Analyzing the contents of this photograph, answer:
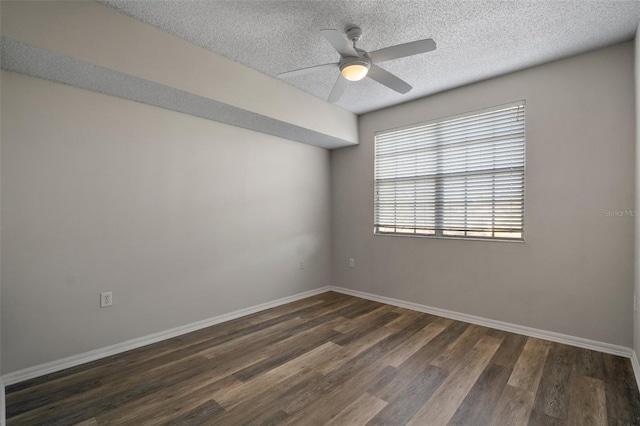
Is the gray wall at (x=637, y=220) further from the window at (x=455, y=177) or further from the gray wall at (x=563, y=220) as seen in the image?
the window at (x=455, y=177)

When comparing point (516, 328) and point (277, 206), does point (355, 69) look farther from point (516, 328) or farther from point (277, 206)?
point (516, 328)

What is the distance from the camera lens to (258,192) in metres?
3.76

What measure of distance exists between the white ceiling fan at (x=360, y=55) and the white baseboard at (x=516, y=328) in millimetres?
2578

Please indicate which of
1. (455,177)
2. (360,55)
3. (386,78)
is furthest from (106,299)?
(455,177)

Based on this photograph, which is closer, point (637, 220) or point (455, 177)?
point (637, 220)

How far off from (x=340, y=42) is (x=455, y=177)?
2.23 meters

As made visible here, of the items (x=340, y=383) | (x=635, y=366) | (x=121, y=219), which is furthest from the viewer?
(x=121, y=219)

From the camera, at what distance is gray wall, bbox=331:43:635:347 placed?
2.54 metres

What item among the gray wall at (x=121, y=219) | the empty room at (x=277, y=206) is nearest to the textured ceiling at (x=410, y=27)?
the empty room at (x=277, y=206)

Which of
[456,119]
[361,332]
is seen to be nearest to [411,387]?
[361,332]

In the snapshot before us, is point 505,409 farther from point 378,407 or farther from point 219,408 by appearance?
point 219,408

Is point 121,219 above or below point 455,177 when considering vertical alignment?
below

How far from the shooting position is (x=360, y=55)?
2.16 metres

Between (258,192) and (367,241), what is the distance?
5.56 feet
